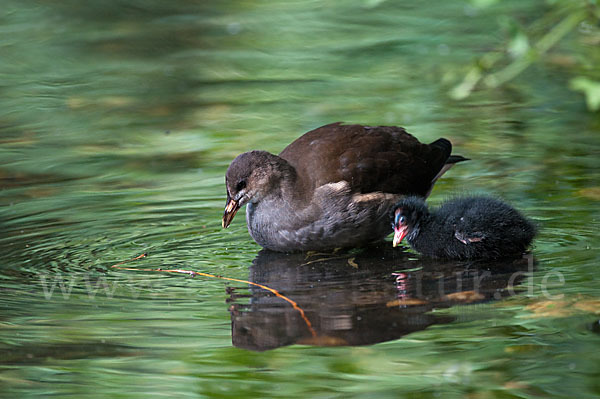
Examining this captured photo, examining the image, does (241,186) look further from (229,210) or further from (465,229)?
(465,229)

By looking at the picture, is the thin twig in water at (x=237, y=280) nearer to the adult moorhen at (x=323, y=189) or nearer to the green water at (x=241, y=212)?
the green water at (x=241, y=212)

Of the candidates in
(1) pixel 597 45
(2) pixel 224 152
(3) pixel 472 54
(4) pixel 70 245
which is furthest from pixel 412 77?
(4) pixel 70 245

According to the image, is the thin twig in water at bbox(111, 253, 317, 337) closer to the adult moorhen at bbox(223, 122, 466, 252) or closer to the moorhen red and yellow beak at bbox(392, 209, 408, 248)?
the adult moorhen at bbox(223, 122, 466, 252)

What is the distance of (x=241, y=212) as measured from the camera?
7.67 metres

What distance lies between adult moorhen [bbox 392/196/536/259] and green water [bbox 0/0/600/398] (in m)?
0.12

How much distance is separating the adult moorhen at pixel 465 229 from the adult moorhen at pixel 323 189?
350 millimetres

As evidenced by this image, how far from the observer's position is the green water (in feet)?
15.3

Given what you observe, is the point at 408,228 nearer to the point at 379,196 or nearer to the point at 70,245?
the point at 379,196

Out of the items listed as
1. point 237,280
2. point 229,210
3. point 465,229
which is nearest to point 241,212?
point 229,210

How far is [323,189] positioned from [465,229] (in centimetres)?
100

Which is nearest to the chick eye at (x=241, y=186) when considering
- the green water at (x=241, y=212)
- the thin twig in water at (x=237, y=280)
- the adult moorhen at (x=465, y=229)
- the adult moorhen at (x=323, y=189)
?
the adult moorhen at (x=323, y=189)

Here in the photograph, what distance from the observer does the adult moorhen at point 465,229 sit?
20.0 ft

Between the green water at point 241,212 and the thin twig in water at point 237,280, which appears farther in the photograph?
the thin twig in water at point 237,280

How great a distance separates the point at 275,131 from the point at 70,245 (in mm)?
3009
